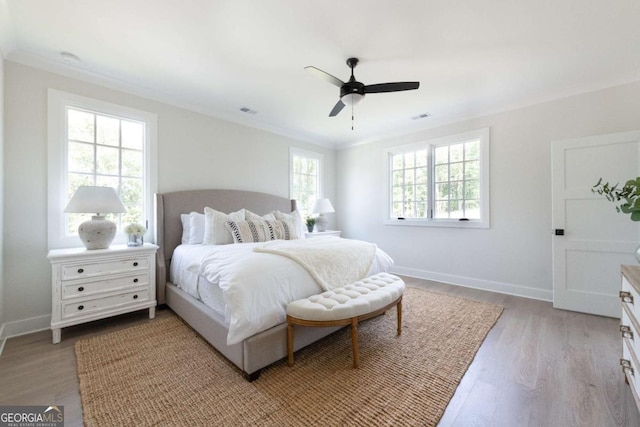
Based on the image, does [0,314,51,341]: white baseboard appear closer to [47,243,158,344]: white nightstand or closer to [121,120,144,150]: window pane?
[47,243,158,344]: white nightstand

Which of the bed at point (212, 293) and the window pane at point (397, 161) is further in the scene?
the window pane at point (397, 161)

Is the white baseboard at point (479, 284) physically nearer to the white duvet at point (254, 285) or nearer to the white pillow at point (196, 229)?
the white duvet at point (254, 285)

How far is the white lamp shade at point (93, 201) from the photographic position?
94.3 inches

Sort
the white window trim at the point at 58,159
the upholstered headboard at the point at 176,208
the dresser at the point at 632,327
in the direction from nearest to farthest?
the dresser at the point at 632,327
the white window trim at the point at 58,159
the upholstered headboard at the point at 176,208

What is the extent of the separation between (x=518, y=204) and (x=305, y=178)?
3508 mm

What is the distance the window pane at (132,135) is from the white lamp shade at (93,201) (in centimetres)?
89

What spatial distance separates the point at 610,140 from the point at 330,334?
361 centimetres

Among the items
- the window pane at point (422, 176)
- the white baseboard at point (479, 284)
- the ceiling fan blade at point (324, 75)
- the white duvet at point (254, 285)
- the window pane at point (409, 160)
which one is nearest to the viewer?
the white duvet at point (254, 285)

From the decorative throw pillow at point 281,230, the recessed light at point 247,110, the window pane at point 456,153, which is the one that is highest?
the recessed light at point 247,110

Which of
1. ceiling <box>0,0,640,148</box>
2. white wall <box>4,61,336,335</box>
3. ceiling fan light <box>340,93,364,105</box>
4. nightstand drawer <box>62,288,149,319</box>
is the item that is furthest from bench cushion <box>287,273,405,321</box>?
white wall <box>4,61,336,335</box>

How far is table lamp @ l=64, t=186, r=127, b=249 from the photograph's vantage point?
241cm

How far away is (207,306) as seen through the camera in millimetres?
2219

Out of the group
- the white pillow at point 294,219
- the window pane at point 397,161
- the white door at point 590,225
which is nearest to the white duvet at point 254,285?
the white pillow at point 294,219

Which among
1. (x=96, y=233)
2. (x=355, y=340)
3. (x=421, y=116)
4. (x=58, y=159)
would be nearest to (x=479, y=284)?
(x=421, y=116)
